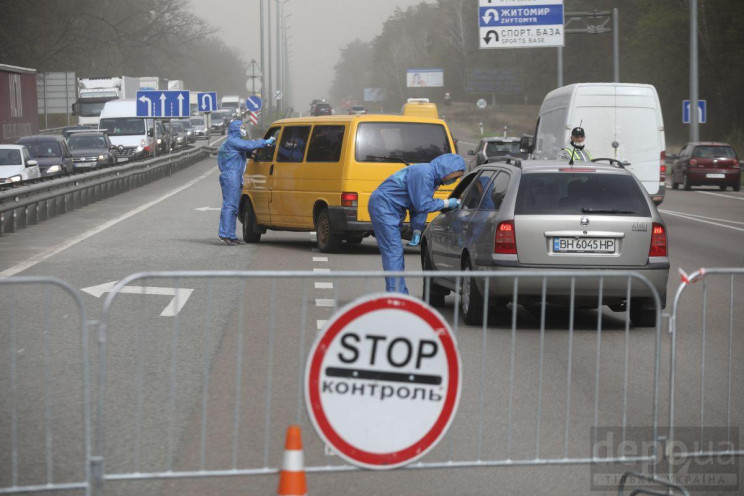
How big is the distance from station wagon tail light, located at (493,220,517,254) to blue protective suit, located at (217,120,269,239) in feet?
27.7

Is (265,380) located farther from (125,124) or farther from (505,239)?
(125,124)

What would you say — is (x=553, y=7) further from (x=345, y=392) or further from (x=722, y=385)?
(x=345, y=392)

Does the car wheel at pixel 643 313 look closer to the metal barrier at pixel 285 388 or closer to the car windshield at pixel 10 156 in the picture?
the metal barrier at pixel 285 388

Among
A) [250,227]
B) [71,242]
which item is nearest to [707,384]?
[250,227]

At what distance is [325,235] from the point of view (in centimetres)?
1770

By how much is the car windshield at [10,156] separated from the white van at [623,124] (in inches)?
561

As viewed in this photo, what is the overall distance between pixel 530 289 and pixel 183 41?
3371 inches

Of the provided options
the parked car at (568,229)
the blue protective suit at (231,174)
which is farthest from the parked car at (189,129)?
the parked car at (568,229)

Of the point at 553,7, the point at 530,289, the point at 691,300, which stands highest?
the point at 553,7

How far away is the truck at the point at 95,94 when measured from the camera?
198 ft

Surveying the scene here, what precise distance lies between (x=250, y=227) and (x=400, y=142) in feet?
9.94

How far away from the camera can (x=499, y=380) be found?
844 cm

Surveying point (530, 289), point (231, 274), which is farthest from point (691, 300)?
point (231, 274)

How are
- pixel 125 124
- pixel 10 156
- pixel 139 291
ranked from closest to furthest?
pixel 139 291
pixel 10 156
pixel 125 124
